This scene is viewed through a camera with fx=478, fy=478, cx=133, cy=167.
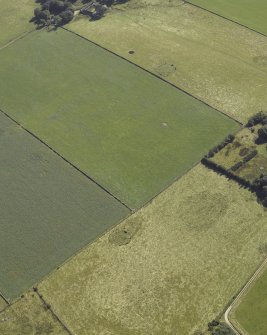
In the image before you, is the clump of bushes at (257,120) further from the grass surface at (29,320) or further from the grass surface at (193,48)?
the grass surface at (29,320)

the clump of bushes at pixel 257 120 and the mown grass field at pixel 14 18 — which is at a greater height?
the clump of bushes at pixel 257 120

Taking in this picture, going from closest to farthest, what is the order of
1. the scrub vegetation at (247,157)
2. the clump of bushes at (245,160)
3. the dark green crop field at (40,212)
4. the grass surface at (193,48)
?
the dark green crop field at (40,212), the scrub vegetation at (247,157), the clump of bushes at (245,160), the grass surface at (193,48)

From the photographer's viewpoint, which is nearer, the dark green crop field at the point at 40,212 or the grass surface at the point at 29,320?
the grass surface at the point at 29,320

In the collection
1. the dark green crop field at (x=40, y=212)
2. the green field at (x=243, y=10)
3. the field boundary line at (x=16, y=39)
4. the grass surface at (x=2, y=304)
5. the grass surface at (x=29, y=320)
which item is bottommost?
the grass surface at (x=2, y=304)

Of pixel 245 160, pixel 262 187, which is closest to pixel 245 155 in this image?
pixel 245 160

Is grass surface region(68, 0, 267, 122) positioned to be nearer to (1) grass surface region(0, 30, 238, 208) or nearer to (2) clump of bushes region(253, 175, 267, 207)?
(1) grass surface region(0, 30, 238, 208)

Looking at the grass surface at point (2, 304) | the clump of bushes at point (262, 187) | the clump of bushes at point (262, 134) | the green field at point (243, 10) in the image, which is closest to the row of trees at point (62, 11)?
the green field at point (243, 10)
